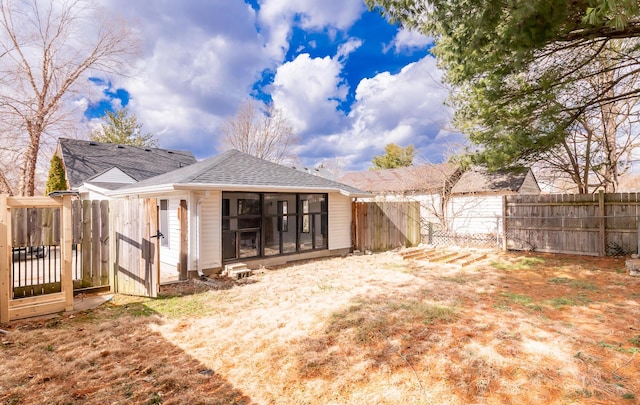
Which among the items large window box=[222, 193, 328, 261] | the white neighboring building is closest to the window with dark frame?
large window box=[222, 193, 328, 261]

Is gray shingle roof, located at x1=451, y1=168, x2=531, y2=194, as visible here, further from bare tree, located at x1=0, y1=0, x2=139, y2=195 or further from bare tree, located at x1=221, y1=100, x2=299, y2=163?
bare tree, located at x1=0, y1=0, x2=139, y2=195

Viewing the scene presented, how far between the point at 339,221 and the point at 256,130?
1846 centimetres

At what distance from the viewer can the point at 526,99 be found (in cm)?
717

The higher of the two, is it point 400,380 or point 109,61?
point 109,61

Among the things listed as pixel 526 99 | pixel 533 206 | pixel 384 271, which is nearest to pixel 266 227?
pixel 384 271

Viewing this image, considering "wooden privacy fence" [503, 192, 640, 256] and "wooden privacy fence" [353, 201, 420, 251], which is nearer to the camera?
"wooden privacy fence" [503, 192, 640, 256]

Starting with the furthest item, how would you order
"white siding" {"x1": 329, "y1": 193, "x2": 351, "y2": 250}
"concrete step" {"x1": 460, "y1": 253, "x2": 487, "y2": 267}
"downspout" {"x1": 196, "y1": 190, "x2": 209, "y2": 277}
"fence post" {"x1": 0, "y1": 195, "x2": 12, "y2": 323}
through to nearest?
"white siding" {"x1": 329, "y1": 193, "x2": 351, "y2": 250} < "concrete step" {"x1": 460, "y1": 253, "x2": 487, "y2": 267} < "downspout" {"x1": 196, "y1": 190, "x2": 209, "y2": 277} < "fence post" {"x1": 0, "y1": 195, "x2": 12, "y2": 323}

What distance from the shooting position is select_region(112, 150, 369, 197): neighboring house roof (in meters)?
7.57

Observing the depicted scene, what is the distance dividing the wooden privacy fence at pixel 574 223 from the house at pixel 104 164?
1731cm

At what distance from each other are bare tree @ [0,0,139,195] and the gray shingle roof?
66.5 ft

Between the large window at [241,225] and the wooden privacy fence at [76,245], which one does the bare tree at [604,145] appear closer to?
the large window at [241,225]

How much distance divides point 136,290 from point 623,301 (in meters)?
8.79

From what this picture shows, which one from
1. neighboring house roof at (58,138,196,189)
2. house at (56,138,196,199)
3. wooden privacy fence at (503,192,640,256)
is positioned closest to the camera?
wooden privacy fence at (503,192,640,256)

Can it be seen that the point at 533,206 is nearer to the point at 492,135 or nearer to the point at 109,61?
the point at 492,135
